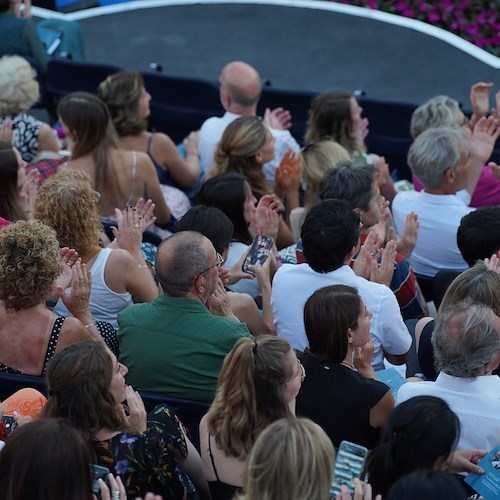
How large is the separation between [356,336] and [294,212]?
6.78ft

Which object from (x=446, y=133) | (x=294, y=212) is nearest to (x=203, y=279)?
(x=294, y=212)

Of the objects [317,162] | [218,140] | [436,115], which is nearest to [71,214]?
[317,162]

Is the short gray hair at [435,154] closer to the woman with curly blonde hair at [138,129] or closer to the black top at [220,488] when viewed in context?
the woman with curly blonde hair at [138,129]

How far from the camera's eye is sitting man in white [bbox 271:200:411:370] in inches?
180

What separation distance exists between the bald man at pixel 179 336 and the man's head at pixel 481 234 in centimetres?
137

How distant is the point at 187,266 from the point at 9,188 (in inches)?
62.6

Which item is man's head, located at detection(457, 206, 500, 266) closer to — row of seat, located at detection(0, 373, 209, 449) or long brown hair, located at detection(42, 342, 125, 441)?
row of seat, located at detection(0, 373, 209, 449)

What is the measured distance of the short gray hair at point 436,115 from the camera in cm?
681

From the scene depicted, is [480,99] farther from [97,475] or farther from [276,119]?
[97,475]

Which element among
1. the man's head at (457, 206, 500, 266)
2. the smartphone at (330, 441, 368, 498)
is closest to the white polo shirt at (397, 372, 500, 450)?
the smartphone at (330, 441, 368, 498)

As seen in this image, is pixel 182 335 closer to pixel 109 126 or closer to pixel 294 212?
pixel 294 212

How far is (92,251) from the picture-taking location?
4820mm

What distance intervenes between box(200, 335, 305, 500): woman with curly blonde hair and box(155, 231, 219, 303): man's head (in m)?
0.74

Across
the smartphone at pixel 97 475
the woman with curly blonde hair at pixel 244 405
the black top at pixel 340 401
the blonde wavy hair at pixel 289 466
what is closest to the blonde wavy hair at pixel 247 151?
the black top at pixel 340 401
